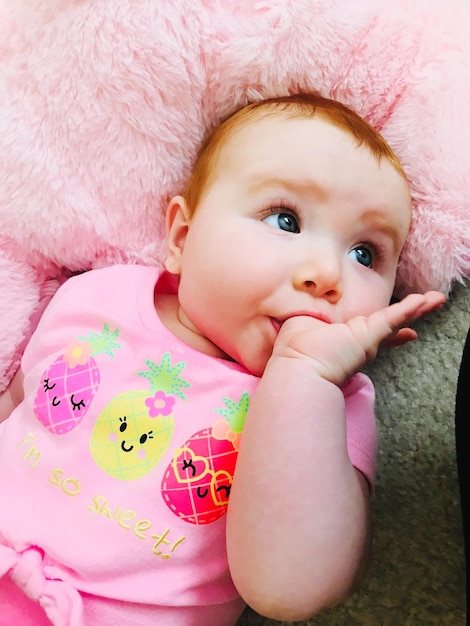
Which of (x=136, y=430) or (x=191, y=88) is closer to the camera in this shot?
(x=136, y=430)

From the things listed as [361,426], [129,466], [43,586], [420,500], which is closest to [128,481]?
[129,466]

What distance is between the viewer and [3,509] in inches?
30.3

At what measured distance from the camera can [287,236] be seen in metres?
0.78

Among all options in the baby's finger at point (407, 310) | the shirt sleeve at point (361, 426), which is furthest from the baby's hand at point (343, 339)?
the shirt sleeve at point (361, 426)

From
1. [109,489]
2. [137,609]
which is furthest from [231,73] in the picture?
[137,609]

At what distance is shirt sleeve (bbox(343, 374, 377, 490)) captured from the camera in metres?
0.77

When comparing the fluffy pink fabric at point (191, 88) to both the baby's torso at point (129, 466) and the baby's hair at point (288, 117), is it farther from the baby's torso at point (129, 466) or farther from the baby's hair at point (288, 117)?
the baby's torso at point (129, 466)

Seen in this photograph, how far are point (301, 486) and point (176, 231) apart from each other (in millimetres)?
399

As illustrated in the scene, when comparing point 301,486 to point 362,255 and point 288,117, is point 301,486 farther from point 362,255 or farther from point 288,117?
point 288,117

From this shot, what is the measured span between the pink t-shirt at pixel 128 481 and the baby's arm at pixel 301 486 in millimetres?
76

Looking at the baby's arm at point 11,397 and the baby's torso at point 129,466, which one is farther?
the baby's arm at point 11,397

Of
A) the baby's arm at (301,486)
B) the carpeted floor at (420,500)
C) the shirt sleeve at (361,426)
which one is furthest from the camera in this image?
the carpeted floor at (420,500)

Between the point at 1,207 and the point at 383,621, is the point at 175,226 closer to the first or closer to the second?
the point at 1,207

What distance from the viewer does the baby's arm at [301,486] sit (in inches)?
26.1
